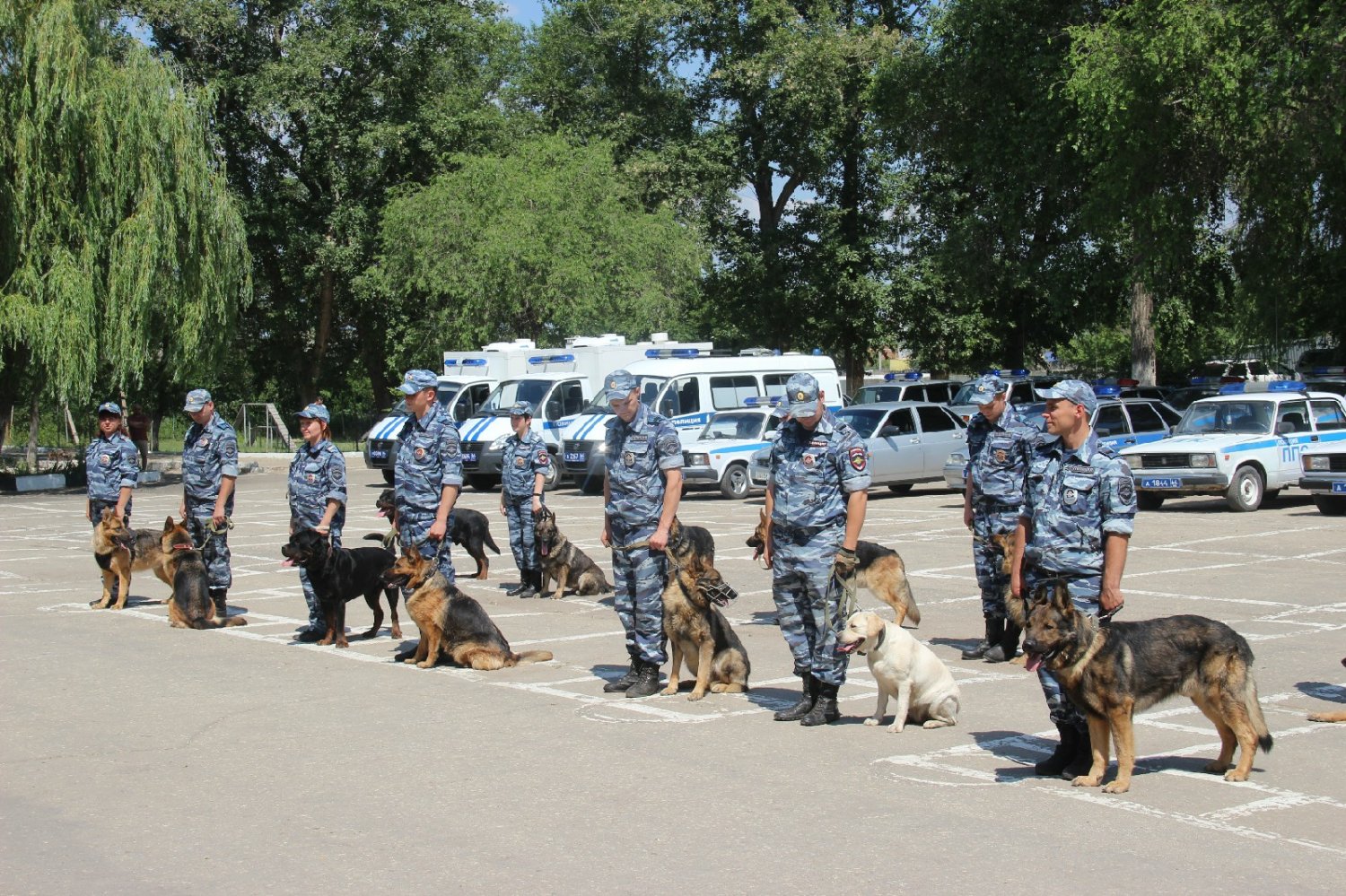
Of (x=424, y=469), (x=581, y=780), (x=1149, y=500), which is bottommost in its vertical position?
(x=581, y=780)

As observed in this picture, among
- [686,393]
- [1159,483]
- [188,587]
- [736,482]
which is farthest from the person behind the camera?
[686,393]

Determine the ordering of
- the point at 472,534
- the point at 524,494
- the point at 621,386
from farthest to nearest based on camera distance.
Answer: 1. the point at 472,534
2. the point at 524,494
3. the point at 621,386

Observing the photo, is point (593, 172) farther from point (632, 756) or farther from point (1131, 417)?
point (632, 756)

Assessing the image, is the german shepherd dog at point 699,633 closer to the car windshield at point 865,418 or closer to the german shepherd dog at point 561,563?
the german shepherd dog at point 561,563

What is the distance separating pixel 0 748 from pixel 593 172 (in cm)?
3493

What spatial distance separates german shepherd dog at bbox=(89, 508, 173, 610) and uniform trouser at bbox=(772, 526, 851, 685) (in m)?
7.36

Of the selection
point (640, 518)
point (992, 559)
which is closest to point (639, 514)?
point (640, 518)

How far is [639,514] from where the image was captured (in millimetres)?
8969

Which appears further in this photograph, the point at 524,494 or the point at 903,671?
the point at 524,494

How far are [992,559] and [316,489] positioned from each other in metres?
5.44

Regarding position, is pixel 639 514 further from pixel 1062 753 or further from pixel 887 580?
pixel 887 580

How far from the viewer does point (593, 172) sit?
135ft

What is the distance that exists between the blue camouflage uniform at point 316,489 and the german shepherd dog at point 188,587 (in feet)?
4.12

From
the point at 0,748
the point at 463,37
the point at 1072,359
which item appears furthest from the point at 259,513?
the point at 1072,359
